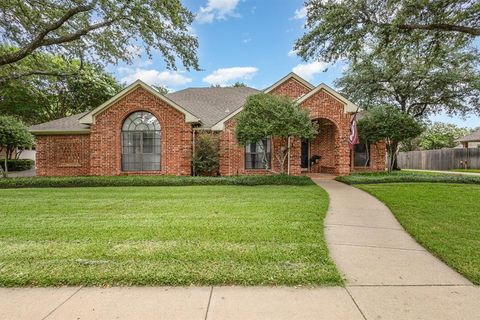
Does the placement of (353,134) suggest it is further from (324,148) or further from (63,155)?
(63,155)

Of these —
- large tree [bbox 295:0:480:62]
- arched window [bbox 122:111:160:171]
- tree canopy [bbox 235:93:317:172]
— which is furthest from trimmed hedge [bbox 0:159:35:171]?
large tree [bbox 295:0:480:62]

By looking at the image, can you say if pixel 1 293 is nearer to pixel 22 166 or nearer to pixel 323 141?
pixel 323 141

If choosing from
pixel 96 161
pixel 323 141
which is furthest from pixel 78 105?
pixel 323 141

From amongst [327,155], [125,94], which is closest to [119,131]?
[125,94]

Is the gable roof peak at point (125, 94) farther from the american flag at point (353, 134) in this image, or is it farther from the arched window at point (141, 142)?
the american flag at point (353, 134)

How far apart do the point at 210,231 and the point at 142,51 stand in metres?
11.0

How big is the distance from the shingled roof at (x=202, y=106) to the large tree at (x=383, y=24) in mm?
7257

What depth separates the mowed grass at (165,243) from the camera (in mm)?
3330

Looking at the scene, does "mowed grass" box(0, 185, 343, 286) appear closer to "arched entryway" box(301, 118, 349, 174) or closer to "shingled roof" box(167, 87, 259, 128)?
"arched entryway" box(301, 118, 349, 174)

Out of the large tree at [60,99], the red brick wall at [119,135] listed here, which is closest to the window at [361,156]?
the red brick wall at [119,135]

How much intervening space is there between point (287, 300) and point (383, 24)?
828cm

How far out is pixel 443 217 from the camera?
6578 millimetres

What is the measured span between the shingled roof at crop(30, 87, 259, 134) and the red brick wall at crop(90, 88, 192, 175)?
1218 mm

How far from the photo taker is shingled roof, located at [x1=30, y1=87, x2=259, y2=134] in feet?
52.0
